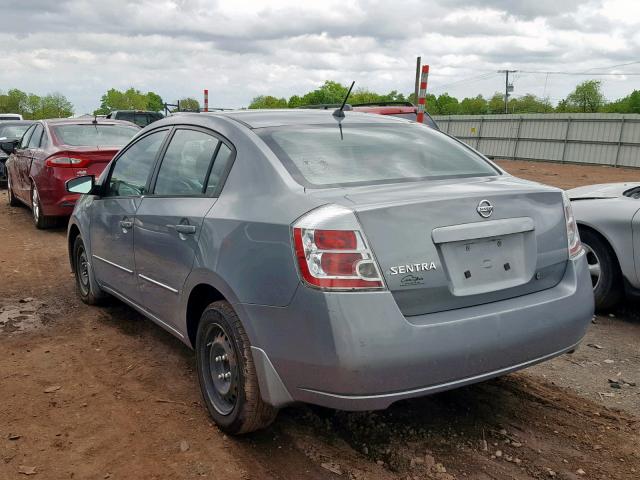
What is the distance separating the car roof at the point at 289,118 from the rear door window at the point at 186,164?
19cm

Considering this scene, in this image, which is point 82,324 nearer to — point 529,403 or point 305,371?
point 305,371

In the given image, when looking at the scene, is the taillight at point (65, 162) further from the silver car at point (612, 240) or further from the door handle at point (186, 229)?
the silver car at point (612, 240)

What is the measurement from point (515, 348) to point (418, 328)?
0.55 meters

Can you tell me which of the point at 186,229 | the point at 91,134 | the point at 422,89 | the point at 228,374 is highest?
the point at 422,89

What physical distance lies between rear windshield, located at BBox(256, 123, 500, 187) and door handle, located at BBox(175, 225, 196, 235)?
2.04 ft

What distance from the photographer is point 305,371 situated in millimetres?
2721

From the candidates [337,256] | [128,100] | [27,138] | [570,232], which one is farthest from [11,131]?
[128,100]

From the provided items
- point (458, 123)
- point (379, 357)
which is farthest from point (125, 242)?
point (458, 123)

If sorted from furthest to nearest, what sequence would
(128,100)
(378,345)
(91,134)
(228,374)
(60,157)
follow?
(128,100) → (91,134) → (60,157) → (228,374) → (378,345)

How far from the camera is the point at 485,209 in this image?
2.91 m

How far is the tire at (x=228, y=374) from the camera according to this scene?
9.95 ft

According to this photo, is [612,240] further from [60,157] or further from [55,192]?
[55,192]

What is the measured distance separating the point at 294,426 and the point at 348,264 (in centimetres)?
123

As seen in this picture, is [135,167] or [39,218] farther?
[39,218]
